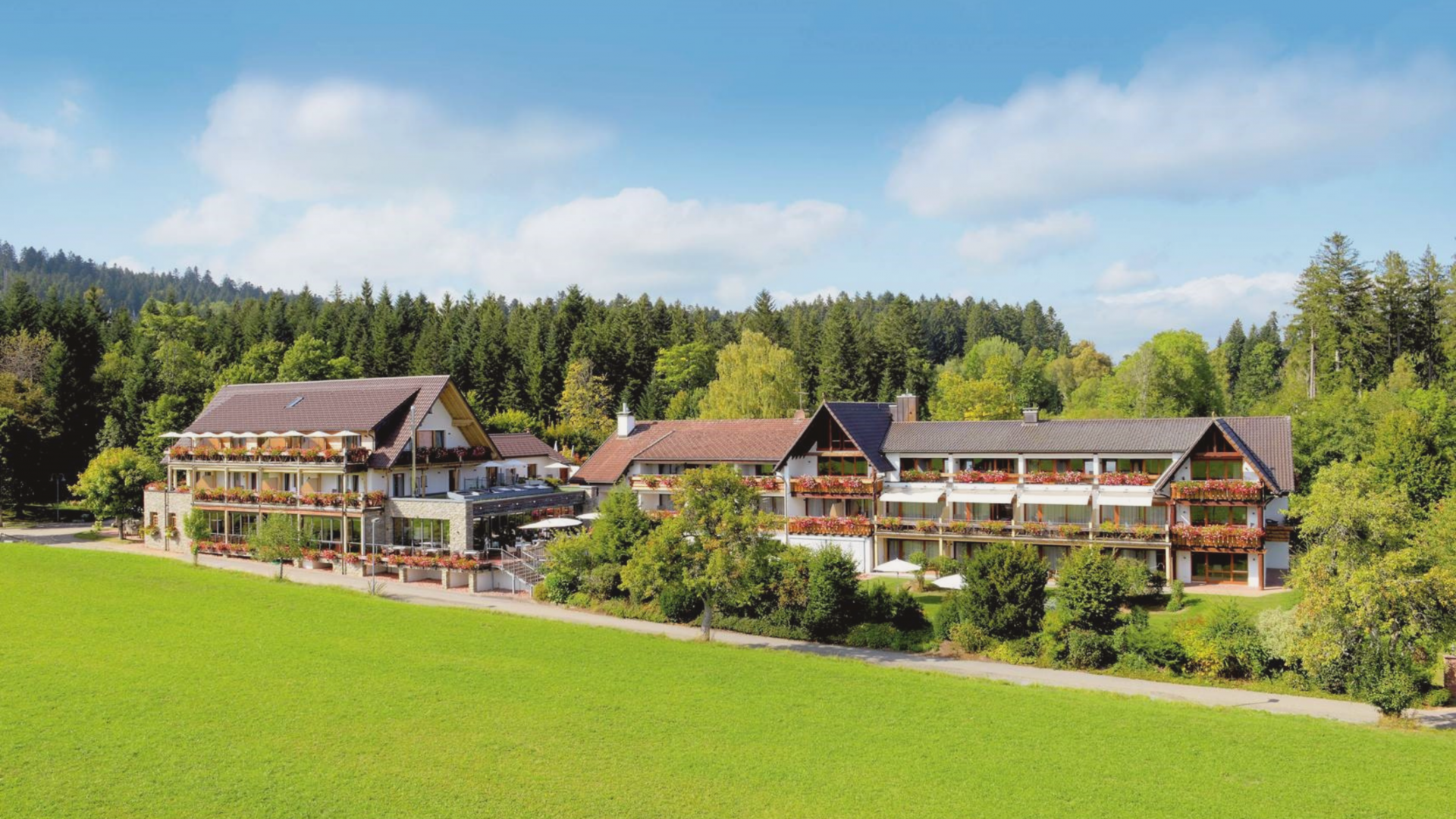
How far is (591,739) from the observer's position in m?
20.8

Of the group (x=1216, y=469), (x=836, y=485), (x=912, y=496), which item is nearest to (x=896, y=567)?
(x=912, y=496)

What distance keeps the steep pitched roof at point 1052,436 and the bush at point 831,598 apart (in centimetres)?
1201

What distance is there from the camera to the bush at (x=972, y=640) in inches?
1264

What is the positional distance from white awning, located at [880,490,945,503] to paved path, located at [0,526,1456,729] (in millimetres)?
11952

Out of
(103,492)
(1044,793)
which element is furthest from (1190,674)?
(103,492)

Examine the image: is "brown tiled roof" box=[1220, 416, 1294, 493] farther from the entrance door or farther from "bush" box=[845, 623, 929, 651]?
"bush" box=[845, 623, 929, 651]

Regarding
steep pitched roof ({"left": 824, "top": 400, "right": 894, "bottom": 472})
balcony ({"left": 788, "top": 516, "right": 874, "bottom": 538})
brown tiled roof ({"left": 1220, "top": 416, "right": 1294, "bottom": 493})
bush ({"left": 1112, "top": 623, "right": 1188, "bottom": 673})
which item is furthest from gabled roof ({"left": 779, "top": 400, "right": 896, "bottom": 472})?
bush ({"left": 1112, "top": 623, "right": 1188, "bottom": 673})

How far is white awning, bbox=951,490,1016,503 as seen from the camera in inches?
1663

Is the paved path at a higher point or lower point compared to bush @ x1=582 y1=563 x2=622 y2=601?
lower

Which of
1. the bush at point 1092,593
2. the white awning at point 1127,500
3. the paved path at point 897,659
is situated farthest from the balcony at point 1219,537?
the paved path at point 897,659

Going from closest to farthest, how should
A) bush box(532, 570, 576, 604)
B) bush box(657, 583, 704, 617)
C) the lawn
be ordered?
the lawn
bush box(657, 583, 704, 617)
bush box(532, 570, 576, 604)

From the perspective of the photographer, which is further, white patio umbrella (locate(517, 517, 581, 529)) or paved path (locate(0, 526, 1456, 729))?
white patio umbrella (locate(517, 517, 581, 529))

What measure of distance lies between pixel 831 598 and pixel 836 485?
1179 centimetres

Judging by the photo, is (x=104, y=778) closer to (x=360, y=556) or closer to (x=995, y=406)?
(x=360, y=556)
